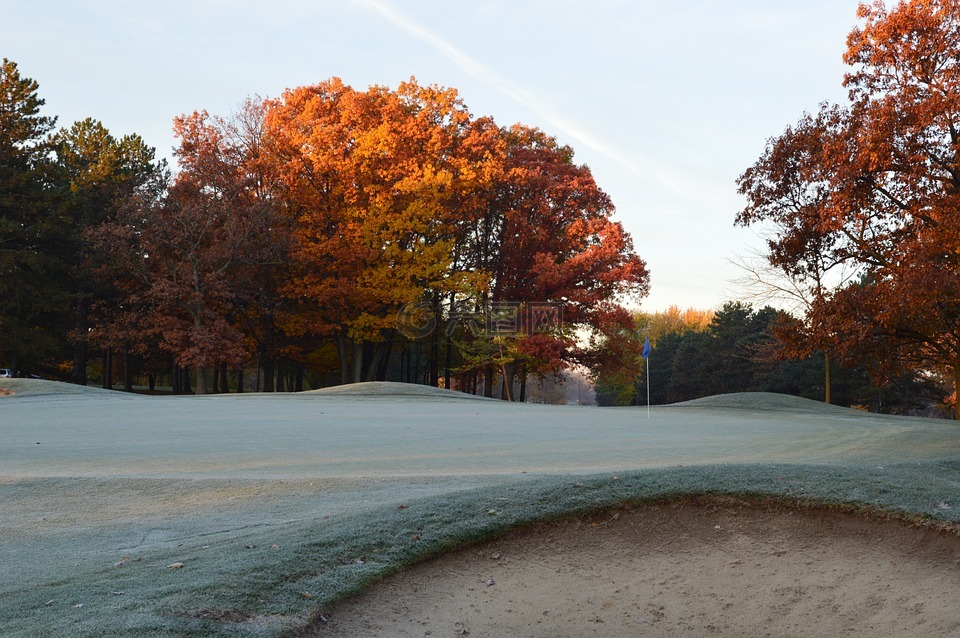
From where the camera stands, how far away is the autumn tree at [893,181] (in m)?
16.6

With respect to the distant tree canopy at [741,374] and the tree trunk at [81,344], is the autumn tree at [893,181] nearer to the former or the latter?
the distant tree canopy at [741,374]

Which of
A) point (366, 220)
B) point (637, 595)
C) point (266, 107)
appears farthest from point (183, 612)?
point (266, 107)

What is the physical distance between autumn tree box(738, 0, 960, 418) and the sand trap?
1170cm

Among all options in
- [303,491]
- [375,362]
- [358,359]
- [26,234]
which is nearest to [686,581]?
[303,491]

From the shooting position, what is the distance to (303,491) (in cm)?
727

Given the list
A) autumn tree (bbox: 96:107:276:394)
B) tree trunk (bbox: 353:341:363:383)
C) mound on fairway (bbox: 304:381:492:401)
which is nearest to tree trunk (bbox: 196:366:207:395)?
autumn tree (bbox: 96:107:276:394)

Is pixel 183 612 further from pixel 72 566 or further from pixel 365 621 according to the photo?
pixel 72 566

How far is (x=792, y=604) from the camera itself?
4.79m

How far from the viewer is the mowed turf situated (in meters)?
4.30

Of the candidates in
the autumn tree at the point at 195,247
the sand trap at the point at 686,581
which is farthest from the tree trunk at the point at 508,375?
the sand trap at the point at 686,581

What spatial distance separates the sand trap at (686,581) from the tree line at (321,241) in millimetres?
26360

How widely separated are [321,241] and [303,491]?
27.0 meters

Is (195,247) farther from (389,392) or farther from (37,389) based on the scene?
(389,392)

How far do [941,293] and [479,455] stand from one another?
10.8 m
